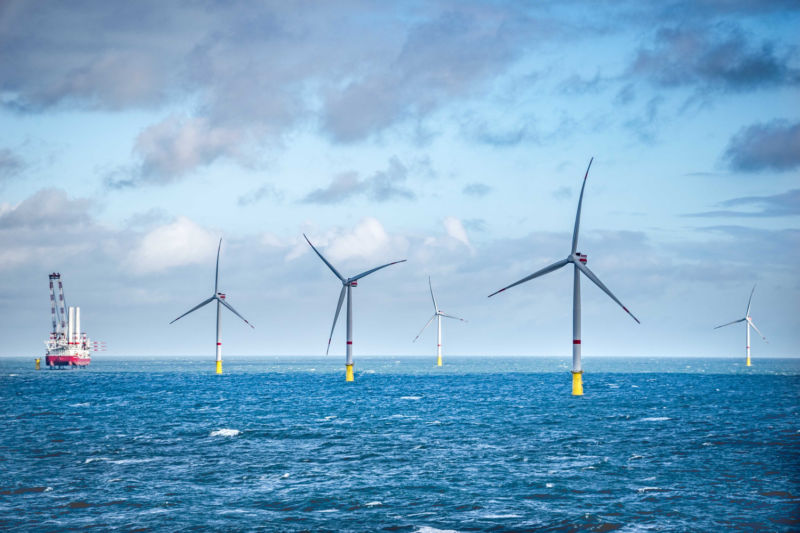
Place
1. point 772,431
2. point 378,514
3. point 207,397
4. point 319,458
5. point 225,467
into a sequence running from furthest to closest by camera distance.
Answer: point 207,397
point 772,431
point 319,458
point 225,467
point 378,514

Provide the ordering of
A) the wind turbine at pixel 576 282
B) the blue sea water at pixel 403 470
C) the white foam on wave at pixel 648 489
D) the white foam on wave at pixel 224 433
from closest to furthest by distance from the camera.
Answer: the blue sea water at pixel 403 470
the white foam on wave at pixel 648 489
the white foam on wave at pixel 224 433
the wind turbine at pixel 576 282

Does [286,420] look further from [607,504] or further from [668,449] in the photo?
[607,504]

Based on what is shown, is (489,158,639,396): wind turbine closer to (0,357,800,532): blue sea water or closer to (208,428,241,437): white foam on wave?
(0,357,800,532): blue sea water

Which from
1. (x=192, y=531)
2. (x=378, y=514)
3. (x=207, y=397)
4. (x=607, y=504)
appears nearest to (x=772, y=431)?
(x=607, y=504)

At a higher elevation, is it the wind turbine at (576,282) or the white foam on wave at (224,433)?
the wind turbine at (576,282)

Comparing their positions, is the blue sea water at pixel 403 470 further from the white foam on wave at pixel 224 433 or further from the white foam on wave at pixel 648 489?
the white foam on wave at pixel 224 433

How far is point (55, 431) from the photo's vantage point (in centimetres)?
7856

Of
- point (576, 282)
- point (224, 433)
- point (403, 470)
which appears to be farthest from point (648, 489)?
point (576, 282)

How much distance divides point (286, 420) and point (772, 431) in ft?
169

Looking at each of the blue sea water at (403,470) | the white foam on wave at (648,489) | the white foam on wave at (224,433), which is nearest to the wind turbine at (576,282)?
the blue sea water at (403,470)

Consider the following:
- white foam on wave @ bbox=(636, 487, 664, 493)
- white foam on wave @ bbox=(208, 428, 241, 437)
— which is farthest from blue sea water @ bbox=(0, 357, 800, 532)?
white foam on wave @ bbox=(208, 428, 241, 437)

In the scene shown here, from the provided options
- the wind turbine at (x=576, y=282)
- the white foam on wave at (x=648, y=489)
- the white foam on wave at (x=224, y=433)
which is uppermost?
the wind turbine at (x=576, y=282)

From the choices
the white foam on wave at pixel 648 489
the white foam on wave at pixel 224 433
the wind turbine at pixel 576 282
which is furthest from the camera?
the wind turbine at pixel 576 282

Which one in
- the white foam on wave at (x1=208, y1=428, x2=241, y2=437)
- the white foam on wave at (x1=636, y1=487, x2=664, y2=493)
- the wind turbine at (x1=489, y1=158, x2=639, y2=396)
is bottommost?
the white foam on wave at (x1=208, y1=428, x2=241, y2=437)
